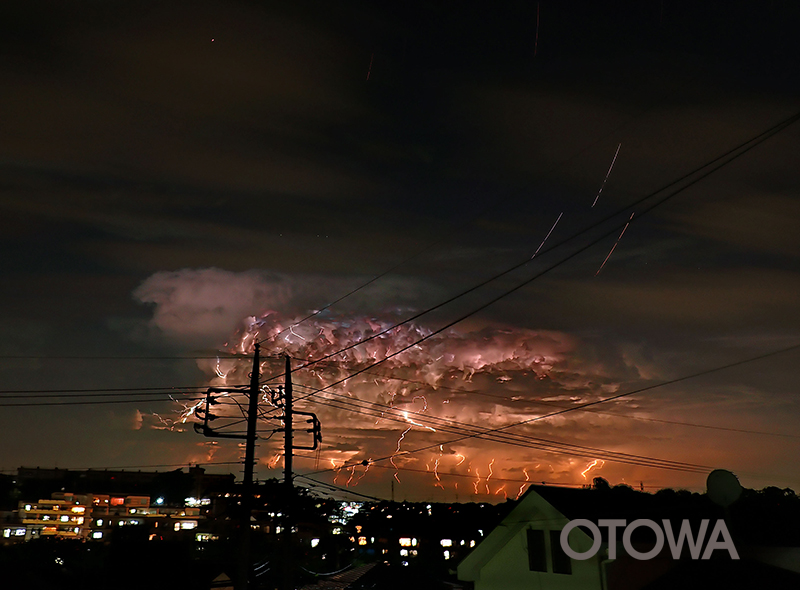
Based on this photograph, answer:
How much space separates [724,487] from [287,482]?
15.9 metres

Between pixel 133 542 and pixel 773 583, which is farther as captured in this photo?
pixel 133 542

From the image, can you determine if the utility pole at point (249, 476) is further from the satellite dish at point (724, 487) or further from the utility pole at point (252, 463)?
the satellite dish at point (724, 487)

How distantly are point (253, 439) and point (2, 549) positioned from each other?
68.8 metres

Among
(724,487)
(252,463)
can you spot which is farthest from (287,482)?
(724,487)

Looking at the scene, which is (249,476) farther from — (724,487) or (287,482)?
(724,487)

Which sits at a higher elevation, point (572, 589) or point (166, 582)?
point (572, 589)

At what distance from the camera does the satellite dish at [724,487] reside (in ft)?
65.5

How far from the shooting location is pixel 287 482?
25.8 metres

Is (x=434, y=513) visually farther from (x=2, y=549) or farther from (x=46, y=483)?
(x=46, y=483)

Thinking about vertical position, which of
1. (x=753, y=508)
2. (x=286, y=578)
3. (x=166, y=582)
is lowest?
(x=166, y=582)

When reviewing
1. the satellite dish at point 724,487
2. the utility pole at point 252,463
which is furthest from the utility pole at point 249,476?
the satellite dish at point 724,487

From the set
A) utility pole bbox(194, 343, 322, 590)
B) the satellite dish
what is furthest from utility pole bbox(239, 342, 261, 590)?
the satellite dish

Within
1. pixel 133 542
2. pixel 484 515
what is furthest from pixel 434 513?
pixel 133 542

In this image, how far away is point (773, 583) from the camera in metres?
17.7
